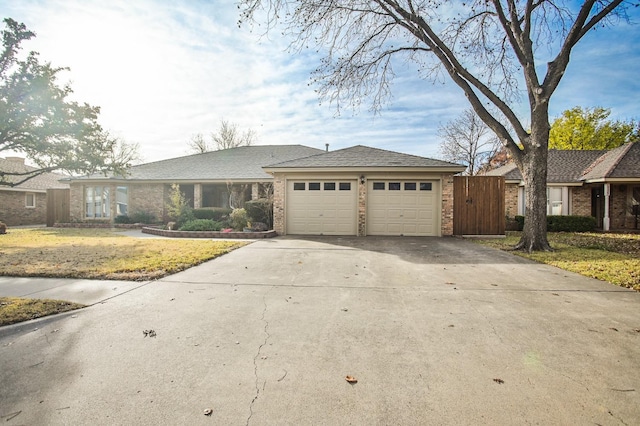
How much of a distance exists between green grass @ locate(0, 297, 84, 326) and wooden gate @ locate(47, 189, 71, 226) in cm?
1894

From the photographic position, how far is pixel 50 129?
11.5 m

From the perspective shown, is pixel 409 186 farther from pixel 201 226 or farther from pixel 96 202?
pixel 96 202

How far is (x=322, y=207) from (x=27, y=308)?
33.2 ft

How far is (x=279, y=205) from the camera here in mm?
13328

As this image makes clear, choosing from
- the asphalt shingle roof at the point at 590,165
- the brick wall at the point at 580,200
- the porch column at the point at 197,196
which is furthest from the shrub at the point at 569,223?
the porch column at the point at 197,196

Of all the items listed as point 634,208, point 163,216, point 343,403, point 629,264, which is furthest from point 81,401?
point 634,208

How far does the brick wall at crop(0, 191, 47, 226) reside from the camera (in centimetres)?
2077

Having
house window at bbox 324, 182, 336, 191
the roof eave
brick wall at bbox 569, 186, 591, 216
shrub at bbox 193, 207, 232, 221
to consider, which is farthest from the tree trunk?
shrub at bbox 193, 207, 232, 221

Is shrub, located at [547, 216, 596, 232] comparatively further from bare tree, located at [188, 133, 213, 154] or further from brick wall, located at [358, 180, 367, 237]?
bare tree, located at [188, 133, 213, 154]

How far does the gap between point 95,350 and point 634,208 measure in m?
23.9

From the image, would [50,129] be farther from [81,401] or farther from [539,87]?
[539,87]

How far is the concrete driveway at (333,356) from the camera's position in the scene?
6.89ft

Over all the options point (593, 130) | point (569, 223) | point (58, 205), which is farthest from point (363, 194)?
point (593, 130)

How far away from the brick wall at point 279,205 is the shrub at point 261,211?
3.78 feet
